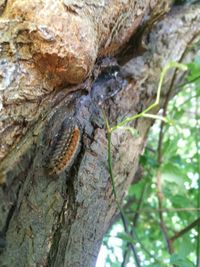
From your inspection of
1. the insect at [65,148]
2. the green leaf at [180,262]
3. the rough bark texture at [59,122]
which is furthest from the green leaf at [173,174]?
the insect at [65,148]

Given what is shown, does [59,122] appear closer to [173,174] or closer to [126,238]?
[126,238]

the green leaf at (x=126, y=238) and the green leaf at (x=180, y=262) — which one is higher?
the green leaf at (x=126, y=238)

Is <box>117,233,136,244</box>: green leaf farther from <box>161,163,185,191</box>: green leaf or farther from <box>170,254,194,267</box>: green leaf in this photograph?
<box>161,163,185,191</box>: green leaf

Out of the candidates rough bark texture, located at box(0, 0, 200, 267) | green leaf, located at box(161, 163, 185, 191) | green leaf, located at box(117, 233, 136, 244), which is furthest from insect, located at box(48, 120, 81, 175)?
green leaf, located at box(161, 163, 185, 191)

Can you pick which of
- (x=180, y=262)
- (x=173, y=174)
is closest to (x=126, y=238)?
(x=180, y=262)

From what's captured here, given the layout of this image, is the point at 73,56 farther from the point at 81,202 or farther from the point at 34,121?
the point at 81,202

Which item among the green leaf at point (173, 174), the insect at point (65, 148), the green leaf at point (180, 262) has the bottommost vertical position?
the green leaf at point (180, 262)

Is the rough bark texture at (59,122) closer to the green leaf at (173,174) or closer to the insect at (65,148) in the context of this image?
the insect at (65,148)

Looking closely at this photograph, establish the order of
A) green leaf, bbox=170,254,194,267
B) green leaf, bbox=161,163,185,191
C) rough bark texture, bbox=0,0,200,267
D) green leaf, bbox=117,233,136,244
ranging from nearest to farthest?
1. rough bark texture, bbox=0,0,200,267
2. green leaf, bbox=170,254,194,267
3. green leaf, bbox=117,233,136,244
4. green leaf, bbox=161,163,185,191

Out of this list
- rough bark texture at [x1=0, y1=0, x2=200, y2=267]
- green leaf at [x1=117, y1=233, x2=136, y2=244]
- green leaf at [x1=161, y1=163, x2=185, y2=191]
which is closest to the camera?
rough bark texture at [x1=0, y1=0, x2=200, y2=267]

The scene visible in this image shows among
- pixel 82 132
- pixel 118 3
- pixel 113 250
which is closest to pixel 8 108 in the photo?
pixel 82 132
